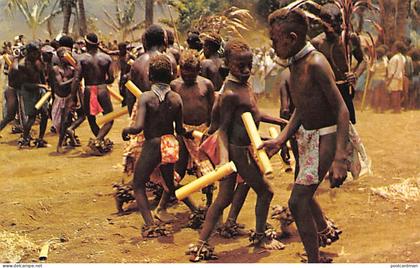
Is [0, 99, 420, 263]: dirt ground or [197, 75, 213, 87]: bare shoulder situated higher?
[197, 75, 213, 87]: bare shoulder

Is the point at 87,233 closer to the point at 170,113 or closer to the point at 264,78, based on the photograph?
the point at 170,113

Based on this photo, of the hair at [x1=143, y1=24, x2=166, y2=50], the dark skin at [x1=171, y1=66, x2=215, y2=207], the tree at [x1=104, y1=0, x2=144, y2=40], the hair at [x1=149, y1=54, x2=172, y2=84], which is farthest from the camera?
the tree at [x1=104, y1=0, x2=144, y2=40]

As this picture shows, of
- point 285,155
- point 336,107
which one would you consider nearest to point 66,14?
point 285,155

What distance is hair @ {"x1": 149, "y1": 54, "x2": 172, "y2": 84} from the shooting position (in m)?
4.80

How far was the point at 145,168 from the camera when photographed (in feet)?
16.2

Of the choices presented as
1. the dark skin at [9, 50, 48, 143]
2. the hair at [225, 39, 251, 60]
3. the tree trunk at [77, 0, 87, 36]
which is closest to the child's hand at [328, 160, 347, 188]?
the hair at [225, 39, 251, 60]

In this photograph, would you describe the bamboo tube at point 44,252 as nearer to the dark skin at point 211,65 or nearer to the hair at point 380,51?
the dark skin at point 211,65

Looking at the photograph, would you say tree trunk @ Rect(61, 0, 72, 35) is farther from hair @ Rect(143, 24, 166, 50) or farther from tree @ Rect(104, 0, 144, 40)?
hair @ Rect(143, 24, 166, 50)

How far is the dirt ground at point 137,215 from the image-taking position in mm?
4457

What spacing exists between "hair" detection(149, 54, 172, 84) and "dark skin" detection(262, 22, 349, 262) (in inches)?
50.8

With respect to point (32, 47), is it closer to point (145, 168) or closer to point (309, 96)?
point (145, 168)

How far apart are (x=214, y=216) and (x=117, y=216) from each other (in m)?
1.55

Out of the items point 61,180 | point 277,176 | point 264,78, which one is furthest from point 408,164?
point 264,78

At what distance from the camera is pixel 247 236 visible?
487cm
